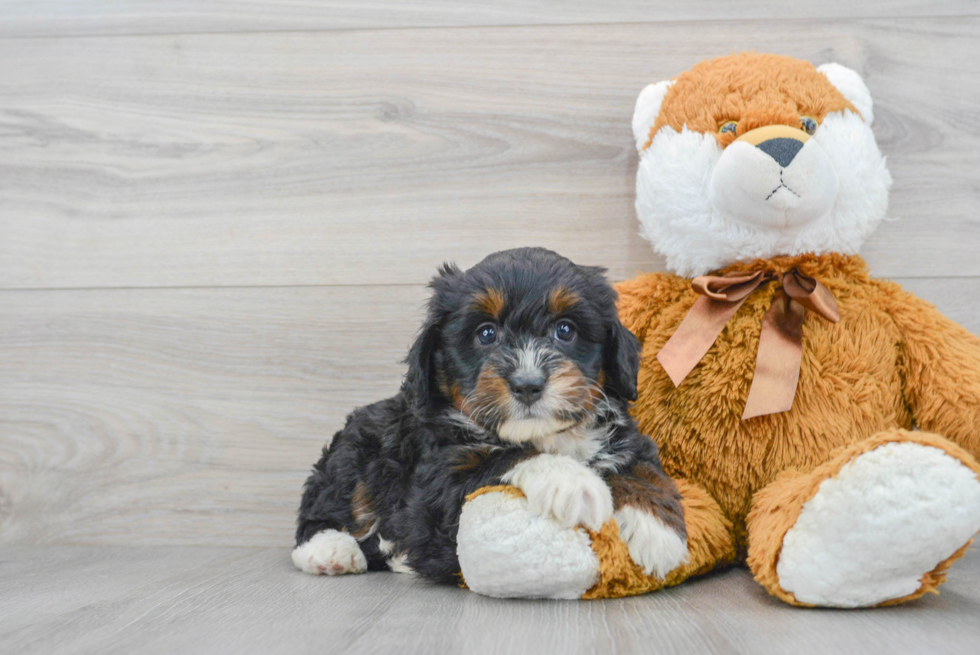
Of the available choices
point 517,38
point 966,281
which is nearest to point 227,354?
point 517,38

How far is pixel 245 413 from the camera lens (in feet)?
7.19

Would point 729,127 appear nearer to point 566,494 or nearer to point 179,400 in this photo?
point 566,494

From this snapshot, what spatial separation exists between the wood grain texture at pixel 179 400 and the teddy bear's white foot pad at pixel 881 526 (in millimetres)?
1166

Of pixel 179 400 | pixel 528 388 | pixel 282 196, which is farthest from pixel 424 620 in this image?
pixel 282 196

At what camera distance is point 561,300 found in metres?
1.46

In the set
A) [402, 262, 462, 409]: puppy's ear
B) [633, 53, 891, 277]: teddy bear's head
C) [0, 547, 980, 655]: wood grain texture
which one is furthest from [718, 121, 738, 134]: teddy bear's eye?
[0, 547, 980, 655]: wood grain texture

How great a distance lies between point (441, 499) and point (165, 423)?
110 centimetres

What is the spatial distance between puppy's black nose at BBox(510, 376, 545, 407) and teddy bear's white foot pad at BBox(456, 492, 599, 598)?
0.17 m

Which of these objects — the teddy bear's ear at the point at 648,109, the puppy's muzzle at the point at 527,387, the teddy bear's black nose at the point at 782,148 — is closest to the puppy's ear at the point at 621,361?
the puppy's muzzle at the point at 527,387

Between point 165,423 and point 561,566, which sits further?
point 165,423

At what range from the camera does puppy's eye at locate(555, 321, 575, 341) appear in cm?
148

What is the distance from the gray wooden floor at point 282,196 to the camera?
2080 millimetres

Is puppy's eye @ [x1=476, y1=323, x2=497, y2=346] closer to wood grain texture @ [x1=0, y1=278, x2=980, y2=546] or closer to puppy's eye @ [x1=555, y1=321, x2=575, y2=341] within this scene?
puppy's eye @ [x1=555, y1=321, x2=575, y2=341]

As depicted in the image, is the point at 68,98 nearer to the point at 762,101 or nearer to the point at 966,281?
the point at 762,101
